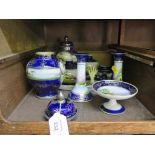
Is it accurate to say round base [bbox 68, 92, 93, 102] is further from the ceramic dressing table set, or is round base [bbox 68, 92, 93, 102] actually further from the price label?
the price label

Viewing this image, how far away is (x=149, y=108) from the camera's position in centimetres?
53

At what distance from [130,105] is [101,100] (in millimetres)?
94

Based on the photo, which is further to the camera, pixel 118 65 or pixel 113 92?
pixel 118 65

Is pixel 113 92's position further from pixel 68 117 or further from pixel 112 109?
pixel 68 117

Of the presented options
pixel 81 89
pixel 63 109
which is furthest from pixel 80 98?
pixel 63 109

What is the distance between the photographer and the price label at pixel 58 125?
0.43 meters

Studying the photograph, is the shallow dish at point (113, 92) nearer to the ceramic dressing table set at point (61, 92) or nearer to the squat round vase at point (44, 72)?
the ceramic dressing table set at point (61, 92)

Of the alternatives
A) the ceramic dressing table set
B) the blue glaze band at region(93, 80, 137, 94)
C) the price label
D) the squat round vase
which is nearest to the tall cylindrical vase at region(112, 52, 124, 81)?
the ceramic dressing table set

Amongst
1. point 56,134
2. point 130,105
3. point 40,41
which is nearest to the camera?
point 56,134

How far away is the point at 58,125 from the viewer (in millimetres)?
438

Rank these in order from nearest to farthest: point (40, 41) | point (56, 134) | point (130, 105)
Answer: point (56, 134) < point (130, 105) < point (40, 41)
